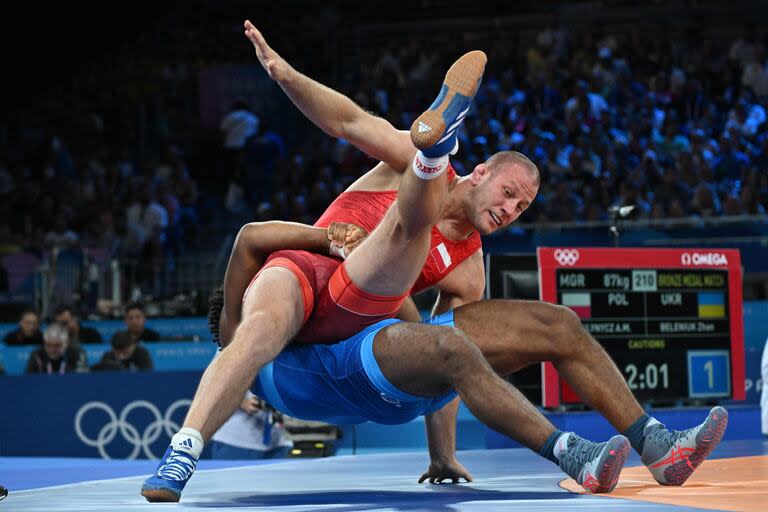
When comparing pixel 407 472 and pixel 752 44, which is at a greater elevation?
pixel 752 44

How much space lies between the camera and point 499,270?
6145 millimetres

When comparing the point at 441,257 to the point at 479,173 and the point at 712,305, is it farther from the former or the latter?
the point at 712,305

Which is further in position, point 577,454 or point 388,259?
point 388,259

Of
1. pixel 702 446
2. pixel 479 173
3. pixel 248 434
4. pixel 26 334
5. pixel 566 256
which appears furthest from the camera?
pixel 26 334

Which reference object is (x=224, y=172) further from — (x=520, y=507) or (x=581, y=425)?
(x=520, y=507)

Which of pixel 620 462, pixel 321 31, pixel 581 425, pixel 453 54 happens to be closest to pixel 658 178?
pixel 453 54

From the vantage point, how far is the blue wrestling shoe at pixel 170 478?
3.23 metres

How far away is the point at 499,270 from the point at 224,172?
9444 millimetres

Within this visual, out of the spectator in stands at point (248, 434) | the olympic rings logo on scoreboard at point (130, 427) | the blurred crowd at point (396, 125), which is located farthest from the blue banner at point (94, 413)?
the blurred crowd at point (396, 125)

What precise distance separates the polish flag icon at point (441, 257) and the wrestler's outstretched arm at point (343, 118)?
342 mm

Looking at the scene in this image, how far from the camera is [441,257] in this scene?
3977mm

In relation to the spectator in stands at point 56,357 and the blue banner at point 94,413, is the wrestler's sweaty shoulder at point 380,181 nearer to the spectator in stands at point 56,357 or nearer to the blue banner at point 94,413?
→ the blue banner at point 94,413

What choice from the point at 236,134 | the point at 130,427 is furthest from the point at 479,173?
the point at 236,134

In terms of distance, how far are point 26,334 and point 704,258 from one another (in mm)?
5965
